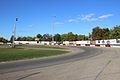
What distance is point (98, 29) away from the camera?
5792 inches

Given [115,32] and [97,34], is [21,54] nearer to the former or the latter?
[115,32]

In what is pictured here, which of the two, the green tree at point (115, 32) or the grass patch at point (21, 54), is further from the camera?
the green tree at point (115, 32)

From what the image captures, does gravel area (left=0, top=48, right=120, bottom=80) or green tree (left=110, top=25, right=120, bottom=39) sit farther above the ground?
green tree (left=110, top=25, right=120, bottom=39)

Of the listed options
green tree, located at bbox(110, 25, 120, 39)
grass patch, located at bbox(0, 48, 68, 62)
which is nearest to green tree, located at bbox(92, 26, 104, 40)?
green tree, located at bbox(110, 25, 120, 39)

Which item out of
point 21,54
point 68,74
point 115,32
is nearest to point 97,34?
point 115,32

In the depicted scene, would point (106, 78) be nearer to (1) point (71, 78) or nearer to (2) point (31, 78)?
(1) point (71, 78)

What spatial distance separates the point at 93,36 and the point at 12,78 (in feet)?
458

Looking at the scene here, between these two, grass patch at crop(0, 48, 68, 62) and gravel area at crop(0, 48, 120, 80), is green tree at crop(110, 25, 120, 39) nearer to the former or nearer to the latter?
grass patch at crop(0, 48, 68, 62)

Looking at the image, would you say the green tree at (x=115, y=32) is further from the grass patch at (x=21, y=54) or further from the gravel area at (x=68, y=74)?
the gravel area at (x=68, y=74)

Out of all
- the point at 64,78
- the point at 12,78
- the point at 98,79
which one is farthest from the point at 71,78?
the point at 12,78

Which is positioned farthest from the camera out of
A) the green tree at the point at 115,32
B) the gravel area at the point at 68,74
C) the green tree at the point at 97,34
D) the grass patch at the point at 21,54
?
the green tree at the point at 97,34

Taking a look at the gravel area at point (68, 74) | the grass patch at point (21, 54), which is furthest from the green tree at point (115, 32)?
the gravel area at point (68, 74)

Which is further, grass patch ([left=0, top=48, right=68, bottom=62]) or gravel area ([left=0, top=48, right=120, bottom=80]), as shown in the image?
grass patch ([left=0, top=48, right=68, bottom=62])

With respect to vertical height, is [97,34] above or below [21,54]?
above
